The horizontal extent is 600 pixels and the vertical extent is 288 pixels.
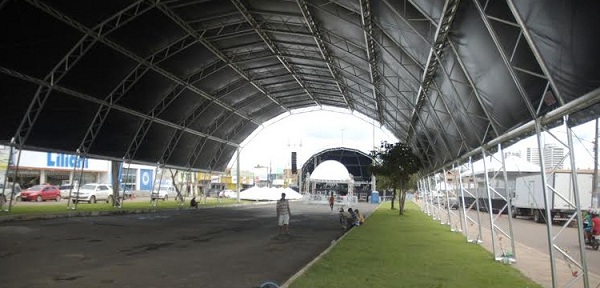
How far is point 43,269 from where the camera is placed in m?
11.3

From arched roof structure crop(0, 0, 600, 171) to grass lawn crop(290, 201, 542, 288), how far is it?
3047mm

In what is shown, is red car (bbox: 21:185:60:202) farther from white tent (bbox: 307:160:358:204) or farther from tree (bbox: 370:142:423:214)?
white tent (bbox: 307:160:358:204)

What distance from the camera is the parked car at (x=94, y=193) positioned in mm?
44344

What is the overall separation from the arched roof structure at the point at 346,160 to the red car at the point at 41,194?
50.8 metres

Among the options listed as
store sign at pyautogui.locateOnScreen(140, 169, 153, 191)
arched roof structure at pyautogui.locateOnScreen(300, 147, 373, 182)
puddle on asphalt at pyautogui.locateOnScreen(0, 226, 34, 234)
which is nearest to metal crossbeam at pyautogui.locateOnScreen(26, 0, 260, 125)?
puddle on asphalt at pyautogui.locateOnScreen(0, 226, 34, 234)

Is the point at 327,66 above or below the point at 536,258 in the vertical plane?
above

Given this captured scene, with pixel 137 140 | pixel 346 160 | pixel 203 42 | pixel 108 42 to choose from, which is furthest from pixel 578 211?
pixel 346 160

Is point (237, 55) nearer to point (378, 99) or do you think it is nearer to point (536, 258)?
point (378, 99)

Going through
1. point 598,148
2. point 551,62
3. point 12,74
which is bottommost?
point 598,148

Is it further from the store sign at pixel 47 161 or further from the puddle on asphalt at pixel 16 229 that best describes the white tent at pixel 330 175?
the puddle on asphalt at pixel 16 229

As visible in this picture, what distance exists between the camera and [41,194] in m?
43.5

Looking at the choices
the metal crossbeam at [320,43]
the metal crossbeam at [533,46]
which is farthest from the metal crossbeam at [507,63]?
the metal crossbeam at [320,43]

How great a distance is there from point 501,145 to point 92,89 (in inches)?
874

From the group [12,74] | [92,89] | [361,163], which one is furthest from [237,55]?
[361,163]
